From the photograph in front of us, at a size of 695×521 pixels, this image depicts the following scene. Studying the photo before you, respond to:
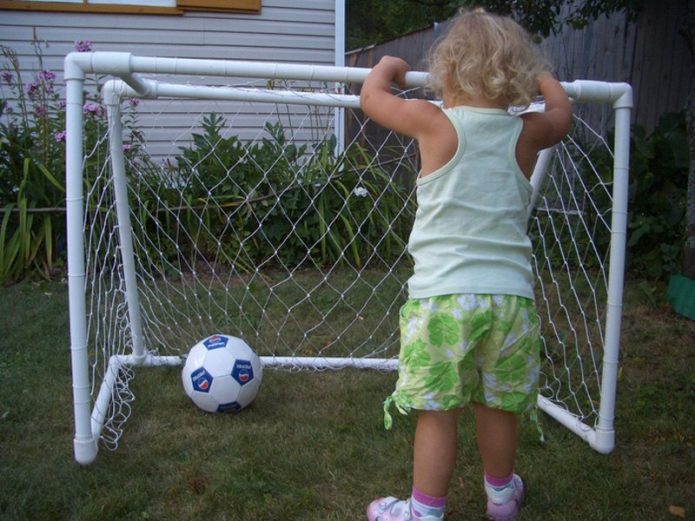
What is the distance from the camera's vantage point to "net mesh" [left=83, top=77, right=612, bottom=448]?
3.80 meters

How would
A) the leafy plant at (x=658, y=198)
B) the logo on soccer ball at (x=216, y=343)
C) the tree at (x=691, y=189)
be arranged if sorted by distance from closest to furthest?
the logo on soccer ball at (x=216, y=343) → the tree at (x=691, y=189) → the leafy plant at (x=658, y=198)

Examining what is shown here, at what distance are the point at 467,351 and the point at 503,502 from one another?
1.86ft

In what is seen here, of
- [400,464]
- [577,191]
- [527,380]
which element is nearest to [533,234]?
[577,191]

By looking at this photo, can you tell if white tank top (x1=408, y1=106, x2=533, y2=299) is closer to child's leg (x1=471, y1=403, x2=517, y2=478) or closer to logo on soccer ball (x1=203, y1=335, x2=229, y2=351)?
child's leg (x1=471, y1=403, x2=517, y2=478)

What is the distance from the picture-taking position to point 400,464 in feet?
7.89

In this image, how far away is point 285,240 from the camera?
4.01 m

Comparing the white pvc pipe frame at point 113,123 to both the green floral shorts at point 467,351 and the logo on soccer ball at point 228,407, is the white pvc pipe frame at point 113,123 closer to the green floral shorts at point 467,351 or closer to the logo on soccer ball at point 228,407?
the logo on soccer ball at point 228,407

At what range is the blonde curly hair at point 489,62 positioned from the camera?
1.74m

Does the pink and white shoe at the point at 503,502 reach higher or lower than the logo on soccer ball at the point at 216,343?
lower

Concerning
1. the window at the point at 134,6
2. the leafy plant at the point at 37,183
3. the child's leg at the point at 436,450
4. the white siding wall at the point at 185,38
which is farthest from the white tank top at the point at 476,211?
the window at the point at 134,6

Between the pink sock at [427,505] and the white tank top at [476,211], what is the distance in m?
0.55

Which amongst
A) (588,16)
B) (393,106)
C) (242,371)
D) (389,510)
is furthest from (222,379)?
(588,16)

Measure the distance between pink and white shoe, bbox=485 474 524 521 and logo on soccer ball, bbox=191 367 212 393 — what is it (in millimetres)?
1167

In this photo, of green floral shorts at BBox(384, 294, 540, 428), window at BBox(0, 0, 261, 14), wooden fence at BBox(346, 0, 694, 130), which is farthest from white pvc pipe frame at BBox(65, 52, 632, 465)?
window at BBox(0, 0, 261, 14)
